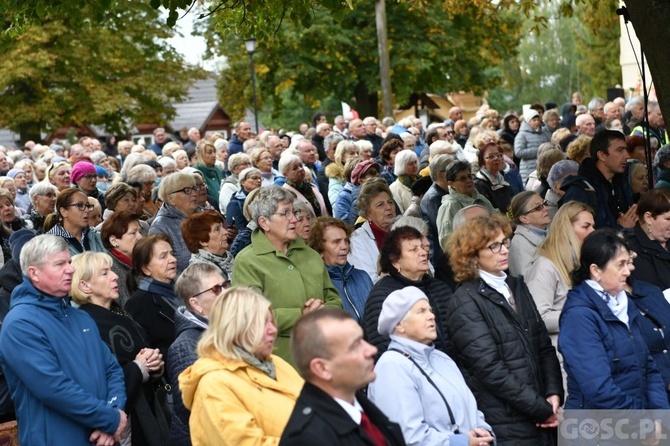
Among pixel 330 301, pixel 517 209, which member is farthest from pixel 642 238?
pixel 330 301

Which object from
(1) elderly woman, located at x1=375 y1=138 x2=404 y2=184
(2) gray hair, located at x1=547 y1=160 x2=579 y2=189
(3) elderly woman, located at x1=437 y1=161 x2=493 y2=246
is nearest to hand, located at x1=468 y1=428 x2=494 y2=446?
(3) elderly woman, located at x1=437 y1=161 x2=493 y2=246

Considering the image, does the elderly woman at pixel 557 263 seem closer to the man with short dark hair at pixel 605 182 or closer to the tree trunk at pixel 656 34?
the tree trunk at pixel 656 34

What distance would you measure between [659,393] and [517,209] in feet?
9.52

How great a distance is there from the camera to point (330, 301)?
8.38m

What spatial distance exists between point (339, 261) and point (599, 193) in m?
3.51

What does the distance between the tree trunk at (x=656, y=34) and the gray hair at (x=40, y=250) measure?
4840 mm

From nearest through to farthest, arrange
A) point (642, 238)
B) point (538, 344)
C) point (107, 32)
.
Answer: point (538, 344) → point (642, 238) → point (107, 32)

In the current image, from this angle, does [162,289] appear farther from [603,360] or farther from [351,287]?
[603,360]

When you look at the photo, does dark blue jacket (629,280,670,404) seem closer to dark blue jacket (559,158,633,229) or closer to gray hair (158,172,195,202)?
dark blue jacket (559,158,633,229)

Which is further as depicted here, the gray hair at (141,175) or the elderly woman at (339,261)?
the gray hair at (141,175)

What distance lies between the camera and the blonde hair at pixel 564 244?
8531 millimetres

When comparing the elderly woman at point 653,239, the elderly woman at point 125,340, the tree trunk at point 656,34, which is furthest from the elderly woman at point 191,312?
the tree trunk at point 656,34

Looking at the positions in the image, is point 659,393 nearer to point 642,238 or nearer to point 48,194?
point 642,238

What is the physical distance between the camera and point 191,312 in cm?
753
